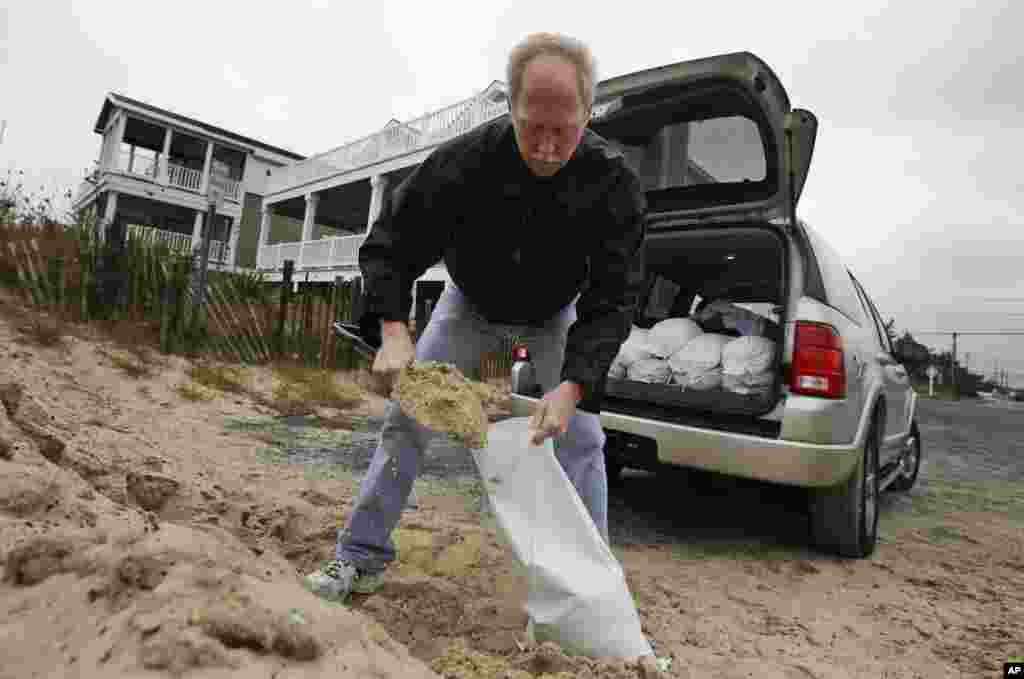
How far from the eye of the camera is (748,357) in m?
2.87

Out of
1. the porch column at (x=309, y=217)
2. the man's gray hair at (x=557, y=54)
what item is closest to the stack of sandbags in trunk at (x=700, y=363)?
the man's gray hair at (x=557, y=54)

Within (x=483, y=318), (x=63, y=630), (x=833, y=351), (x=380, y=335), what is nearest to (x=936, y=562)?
(x=833, y=351)

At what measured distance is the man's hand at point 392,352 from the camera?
1.61m

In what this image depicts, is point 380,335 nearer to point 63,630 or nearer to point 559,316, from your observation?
point 559,316

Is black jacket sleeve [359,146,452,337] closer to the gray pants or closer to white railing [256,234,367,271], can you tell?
the gray pants

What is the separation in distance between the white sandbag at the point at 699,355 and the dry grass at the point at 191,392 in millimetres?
4104

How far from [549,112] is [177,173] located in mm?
24235

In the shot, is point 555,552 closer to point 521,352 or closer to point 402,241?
point 521,352

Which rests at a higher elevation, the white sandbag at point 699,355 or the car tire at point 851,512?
the white sandbag at point 699,355

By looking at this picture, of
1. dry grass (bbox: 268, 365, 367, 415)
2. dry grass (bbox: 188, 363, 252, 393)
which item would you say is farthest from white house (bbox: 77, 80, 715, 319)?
dry grass (bbox: 188, 363, 252, 393)

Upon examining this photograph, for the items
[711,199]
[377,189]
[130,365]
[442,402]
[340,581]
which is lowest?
[340,581]

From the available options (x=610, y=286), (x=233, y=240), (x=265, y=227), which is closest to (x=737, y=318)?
(x=610, y=286)

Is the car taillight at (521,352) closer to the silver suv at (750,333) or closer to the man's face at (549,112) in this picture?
the silver suv at (750,333)

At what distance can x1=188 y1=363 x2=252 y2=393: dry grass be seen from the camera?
5828 mm
